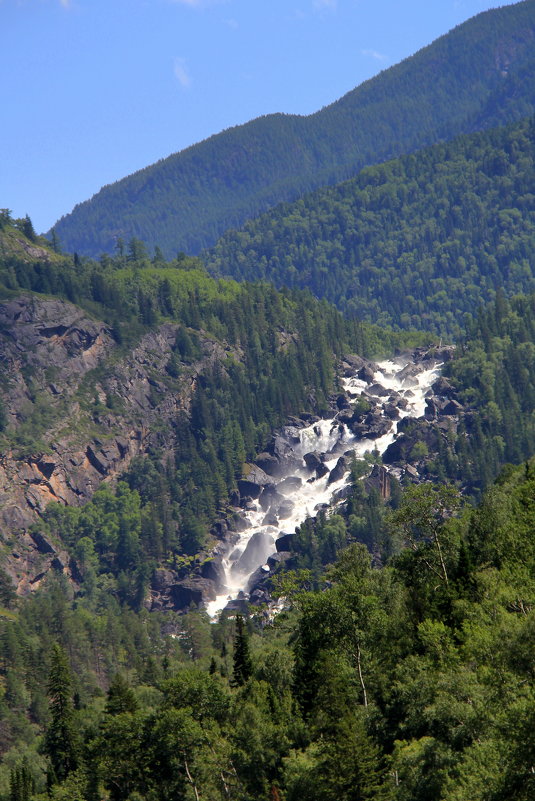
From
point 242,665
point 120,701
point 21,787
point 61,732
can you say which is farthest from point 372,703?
point 61,732

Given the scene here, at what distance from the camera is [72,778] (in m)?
123

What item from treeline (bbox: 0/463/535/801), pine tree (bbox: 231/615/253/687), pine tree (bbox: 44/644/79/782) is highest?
treeline (bbox: 0/463/535/801)

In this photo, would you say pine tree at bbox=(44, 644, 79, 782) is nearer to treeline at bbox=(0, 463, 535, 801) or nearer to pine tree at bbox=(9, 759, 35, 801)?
treeline at bbox=(0, 463, 535, 801)

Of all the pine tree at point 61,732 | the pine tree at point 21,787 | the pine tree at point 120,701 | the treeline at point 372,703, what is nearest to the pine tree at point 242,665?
the treeline at point 372,703

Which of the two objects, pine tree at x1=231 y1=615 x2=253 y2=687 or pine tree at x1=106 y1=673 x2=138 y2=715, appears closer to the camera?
pine tree at x1=106 y1=673 x2=138 y2=715

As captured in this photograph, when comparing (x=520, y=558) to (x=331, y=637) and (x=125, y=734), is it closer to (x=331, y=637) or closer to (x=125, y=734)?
(x=331, y=637)

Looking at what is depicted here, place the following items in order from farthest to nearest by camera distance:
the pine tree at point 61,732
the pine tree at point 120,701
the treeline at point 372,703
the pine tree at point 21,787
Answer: the pine tree at point 61,732
the pine tree at point 120,701
the pine tree at point 21,787
the treeline at point 372,703

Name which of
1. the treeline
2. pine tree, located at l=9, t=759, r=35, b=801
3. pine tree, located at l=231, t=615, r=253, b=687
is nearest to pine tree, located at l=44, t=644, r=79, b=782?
the treeline

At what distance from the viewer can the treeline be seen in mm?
74750

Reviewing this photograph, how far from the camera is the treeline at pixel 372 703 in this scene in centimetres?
7475

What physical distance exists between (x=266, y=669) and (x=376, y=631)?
57.5ft

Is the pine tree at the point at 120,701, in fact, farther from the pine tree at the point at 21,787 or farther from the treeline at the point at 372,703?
the pine tree at the point at 21,787

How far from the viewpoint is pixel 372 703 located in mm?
99375

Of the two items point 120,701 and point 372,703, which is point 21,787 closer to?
point 120,701
